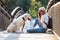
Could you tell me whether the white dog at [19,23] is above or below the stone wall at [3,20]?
below

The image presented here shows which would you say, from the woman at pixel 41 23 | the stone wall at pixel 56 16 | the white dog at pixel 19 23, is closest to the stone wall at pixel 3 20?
the white dog at pixel 19 23

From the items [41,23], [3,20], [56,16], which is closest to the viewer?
[56,16]

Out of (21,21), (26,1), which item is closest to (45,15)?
(21,21)

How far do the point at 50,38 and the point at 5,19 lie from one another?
25.9ft

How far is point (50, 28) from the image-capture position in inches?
335

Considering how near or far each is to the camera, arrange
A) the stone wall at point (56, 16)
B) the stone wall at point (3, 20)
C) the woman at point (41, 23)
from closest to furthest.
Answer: the stone wall at point (56, 16)
the woman at point (41, 23)
the stone wall at point (3, 20)

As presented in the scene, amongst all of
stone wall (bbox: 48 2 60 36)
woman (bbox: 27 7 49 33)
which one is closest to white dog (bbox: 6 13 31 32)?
woman (bbox: 27 7 49 33)

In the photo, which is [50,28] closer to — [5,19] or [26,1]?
[5,19]

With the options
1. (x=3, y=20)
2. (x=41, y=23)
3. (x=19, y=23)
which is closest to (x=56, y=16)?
(x=41, y=23)

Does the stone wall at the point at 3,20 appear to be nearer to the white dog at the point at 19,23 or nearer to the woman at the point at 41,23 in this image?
the white dog at the point at 19,23

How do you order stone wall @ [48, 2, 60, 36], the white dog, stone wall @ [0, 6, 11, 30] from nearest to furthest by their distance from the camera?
stone wall @ [48, 2, 60, 36], the white dog, stone wall @ [0, 6, 11, 30]

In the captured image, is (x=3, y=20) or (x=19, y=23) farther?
(x=3, y=20)

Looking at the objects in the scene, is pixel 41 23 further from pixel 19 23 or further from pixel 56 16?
pixel 19 23

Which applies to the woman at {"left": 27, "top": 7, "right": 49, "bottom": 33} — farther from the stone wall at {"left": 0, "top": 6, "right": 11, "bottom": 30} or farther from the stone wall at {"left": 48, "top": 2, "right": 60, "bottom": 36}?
the stone wall at {"left": 0, "top": 6, "right": 11, "bottom": 30}
